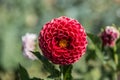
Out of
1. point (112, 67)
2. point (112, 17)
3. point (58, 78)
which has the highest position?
point (112, 17)

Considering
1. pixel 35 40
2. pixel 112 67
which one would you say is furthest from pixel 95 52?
pixel 35 40

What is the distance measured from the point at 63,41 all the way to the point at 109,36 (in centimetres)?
66

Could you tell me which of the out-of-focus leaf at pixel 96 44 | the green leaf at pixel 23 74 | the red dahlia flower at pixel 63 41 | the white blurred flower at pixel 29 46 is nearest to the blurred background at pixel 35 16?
the white blurred flower at pixel 29 46

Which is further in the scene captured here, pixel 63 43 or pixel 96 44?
pixel 96 44

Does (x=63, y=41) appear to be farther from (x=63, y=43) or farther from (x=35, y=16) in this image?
(x=35, y=16)

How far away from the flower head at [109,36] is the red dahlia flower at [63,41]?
61 centimetres

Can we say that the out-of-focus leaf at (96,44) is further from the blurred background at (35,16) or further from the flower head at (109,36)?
the blurred background at (35,16)

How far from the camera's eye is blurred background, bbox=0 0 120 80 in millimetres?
5852

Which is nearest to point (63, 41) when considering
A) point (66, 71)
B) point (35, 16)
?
point (66, 71)

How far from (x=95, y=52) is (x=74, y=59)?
0.74 m

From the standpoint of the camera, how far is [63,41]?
1775mm

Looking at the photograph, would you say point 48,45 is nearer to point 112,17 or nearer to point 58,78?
point 58,78

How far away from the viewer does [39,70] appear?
295cm

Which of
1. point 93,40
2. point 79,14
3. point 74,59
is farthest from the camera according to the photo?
point 79,14
